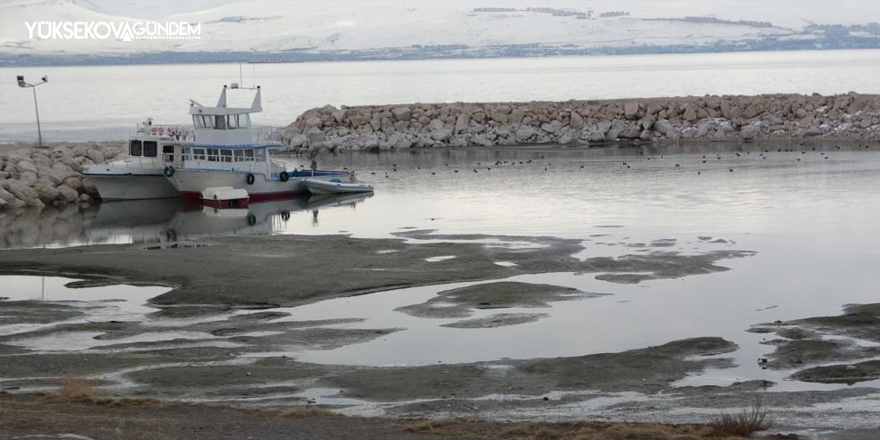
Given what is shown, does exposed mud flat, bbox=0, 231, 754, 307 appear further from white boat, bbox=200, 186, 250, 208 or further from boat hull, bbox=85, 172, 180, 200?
boat hull, bbox=85, 172, 180, 200

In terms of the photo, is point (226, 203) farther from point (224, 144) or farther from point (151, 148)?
point (151, 148)

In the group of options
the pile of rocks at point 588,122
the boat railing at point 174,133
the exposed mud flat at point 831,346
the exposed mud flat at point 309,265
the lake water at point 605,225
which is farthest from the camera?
the pile of rocks at point 588,122

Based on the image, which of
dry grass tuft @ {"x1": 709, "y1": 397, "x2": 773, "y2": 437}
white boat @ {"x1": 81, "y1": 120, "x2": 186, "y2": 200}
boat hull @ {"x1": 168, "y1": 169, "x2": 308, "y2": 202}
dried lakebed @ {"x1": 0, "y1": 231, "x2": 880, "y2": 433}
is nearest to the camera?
dry grass tuft @ {"x1": 709, "y1": 397, "x2": 773, "y2": 437}

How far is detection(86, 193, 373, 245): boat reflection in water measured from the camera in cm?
3709

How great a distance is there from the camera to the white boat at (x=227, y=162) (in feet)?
152

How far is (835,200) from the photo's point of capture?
42250mm

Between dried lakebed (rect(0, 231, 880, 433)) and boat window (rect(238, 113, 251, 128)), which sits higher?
boat window (rect(238, 113, 251, 128))

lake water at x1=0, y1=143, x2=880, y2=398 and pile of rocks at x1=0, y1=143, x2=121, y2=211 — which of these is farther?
pile of rocks at x1=0, y1=143, x2=121, y2=211

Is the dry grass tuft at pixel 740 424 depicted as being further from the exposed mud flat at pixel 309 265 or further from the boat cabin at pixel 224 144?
the boat cabin at pixel 224 144

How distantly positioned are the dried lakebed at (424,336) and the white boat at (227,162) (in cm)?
1474

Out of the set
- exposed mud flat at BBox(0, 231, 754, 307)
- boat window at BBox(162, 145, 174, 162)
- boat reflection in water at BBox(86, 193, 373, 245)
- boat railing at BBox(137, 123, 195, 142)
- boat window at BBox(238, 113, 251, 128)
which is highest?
boat window at BBox(238, 113, 251, 128)

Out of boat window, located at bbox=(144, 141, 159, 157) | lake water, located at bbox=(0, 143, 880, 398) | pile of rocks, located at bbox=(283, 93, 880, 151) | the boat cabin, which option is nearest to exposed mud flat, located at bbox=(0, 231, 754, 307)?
lake water, located at bbox=(0, 143, 880, 398)

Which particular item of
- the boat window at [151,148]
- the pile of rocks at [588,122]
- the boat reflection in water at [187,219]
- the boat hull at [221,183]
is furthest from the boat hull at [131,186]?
the pile of rocks at [588,122]

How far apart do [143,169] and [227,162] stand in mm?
2973
